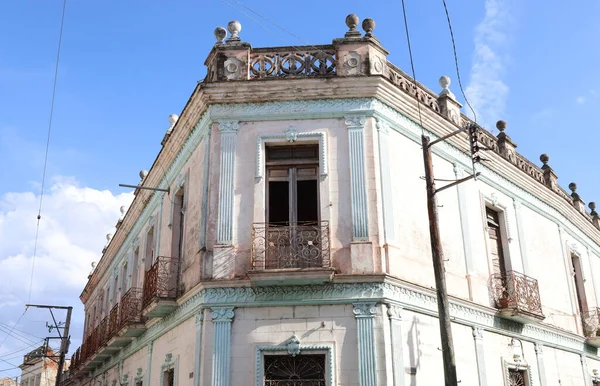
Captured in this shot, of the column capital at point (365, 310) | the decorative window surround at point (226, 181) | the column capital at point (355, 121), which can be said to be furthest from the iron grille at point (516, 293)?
the decorative window surround at point (226, 181)

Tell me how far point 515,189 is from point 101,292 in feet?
56.1

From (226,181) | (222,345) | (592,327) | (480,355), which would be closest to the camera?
(222,345)

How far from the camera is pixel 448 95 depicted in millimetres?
13977

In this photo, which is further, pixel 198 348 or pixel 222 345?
pixel 198 348

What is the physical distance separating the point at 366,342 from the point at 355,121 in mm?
4086

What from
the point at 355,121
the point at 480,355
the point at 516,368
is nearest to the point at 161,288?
the point at 355,121

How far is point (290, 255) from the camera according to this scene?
10.5 meters

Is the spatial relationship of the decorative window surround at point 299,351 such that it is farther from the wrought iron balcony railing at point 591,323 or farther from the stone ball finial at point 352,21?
the wrought iron balcony railing at point 591,323

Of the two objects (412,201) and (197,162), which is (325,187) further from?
(197,162)

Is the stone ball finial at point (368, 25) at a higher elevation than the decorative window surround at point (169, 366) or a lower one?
higher

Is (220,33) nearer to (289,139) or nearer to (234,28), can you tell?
(234,28)

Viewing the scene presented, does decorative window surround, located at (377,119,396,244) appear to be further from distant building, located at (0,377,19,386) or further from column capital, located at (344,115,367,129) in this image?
distant building, located at (0,377,19,386)

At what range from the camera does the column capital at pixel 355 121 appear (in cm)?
1155

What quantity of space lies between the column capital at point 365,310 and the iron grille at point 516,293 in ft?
13.2
